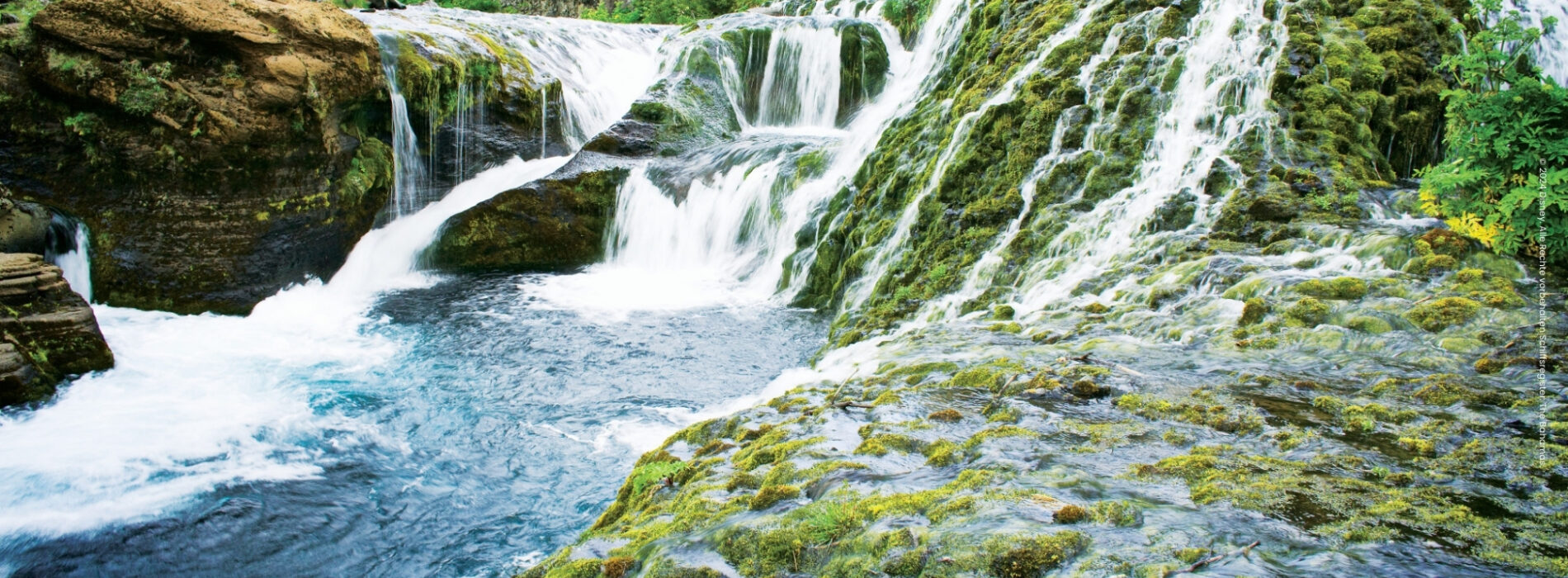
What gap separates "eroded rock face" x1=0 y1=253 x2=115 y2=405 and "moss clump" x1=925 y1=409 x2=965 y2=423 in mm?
8683

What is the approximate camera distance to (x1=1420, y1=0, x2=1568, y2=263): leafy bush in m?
5.77

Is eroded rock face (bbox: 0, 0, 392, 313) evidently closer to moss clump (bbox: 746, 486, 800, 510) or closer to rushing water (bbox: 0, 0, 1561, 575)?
rushing water (bbox: 0, 0, 1561, 575)

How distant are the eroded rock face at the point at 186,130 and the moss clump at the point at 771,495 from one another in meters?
10.6

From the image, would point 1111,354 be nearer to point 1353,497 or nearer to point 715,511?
point 1353,497

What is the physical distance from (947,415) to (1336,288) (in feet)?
11.4

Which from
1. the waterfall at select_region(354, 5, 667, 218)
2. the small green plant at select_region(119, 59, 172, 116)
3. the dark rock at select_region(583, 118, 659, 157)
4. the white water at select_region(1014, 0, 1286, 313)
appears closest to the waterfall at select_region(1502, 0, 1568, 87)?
the white water at select_region(1014, 0, 1286, 313)

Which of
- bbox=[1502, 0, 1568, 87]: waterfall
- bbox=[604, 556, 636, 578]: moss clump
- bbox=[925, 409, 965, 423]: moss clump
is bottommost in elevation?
bbox=[604, 556, 636, 578]: moss clump

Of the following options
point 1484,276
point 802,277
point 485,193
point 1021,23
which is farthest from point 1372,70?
point 485,193

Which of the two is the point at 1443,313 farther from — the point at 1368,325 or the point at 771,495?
the point at 771,495

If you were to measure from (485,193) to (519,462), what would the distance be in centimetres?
958

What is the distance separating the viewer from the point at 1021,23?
42.9 ft

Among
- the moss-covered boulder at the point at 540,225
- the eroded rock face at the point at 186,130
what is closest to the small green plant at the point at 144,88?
the eroded rock face at the point at 186,130

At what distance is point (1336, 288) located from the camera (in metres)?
6.31

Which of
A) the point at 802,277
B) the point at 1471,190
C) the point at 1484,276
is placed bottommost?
the point at 802,277
